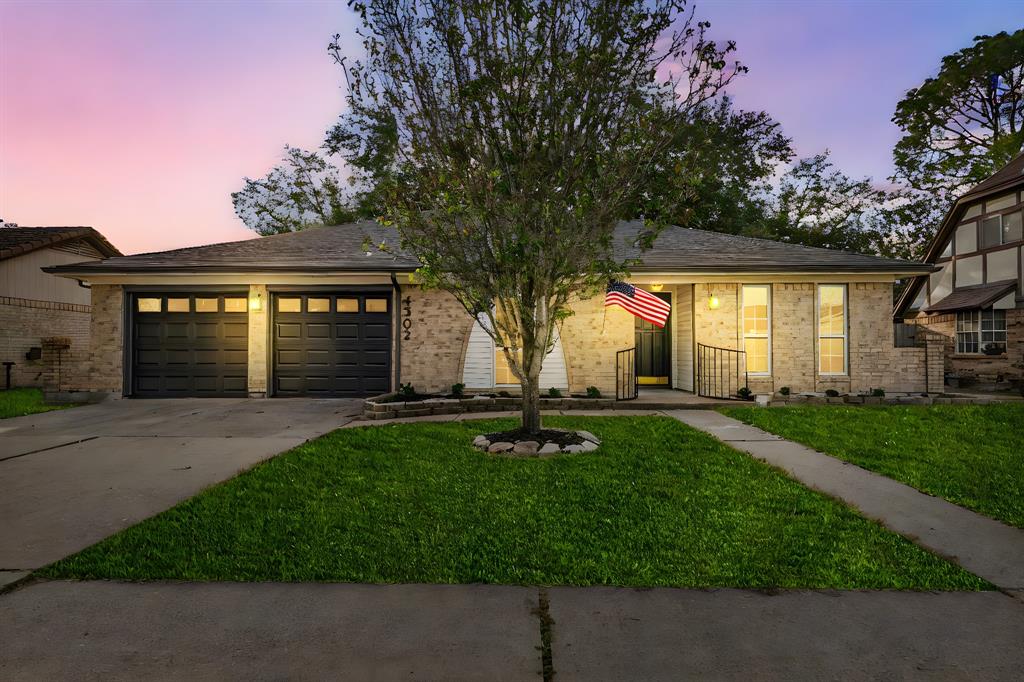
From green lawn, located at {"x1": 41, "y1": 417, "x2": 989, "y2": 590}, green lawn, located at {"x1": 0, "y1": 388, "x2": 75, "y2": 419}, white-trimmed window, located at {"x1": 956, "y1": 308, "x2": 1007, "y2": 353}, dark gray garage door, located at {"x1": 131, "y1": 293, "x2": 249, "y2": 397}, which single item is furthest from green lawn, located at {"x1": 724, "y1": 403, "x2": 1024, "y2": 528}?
→ green lawn, located at {"x1": 0, "y1": 388, "x2": 75, "y2": 419}

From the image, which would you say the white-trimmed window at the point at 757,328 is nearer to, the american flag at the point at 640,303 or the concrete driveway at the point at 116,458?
the american flag at the point at 640,303

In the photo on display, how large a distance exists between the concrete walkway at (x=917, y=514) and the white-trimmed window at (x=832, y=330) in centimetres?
610

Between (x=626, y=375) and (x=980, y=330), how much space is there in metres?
13.2

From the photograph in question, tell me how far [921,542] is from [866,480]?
1.70 m

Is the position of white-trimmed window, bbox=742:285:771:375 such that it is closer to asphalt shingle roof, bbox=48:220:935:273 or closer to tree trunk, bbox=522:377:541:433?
asphalt shingle roof, bbox=48:220:935:273

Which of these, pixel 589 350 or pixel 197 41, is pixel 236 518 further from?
pixel 197 41

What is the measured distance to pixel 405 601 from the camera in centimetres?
254

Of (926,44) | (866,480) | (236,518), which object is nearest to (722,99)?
(926,44)

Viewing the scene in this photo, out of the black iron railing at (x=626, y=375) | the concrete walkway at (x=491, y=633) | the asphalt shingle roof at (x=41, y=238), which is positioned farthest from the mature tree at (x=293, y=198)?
the concrete walkway at (x=491, y=633)

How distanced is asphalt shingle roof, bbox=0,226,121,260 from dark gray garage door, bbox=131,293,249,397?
27.3 ft

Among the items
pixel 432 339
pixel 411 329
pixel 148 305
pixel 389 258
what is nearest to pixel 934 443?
pixel 432 339

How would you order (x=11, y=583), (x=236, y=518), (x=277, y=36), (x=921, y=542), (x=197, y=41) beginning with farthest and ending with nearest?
(x=197, y=41) < (x=277, y=36) < (x=236, y=518) < (x=921, y=542) < (x=11, y=583)

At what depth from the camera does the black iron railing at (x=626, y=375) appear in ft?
33.6

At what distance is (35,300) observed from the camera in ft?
55.2
